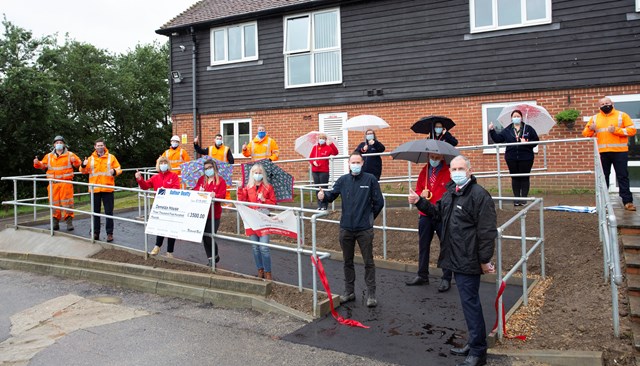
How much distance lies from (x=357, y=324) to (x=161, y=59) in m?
35.1

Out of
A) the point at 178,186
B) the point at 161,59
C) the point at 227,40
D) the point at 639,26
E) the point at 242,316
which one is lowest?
the point at 242,316

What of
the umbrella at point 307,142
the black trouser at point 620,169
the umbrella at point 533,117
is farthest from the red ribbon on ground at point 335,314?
the umbrella at point 307,142

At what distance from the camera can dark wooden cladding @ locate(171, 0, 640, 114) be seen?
39.3 feet

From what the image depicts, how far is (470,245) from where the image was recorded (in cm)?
467

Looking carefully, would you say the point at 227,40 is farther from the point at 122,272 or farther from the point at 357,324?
Result: the point at 357,324

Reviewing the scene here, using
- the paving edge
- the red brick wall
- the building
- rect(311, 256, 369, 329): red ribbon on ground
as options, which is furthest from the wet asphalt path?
the building

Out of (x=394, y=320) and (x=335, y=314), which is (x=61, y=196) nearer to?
(x=335, y=314)

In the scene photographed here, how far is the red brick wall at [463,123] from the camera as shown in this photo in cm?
1223

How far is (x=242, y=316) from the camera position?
6219 millimetres

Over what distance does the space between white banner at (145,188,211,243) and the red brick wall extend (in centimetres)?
767

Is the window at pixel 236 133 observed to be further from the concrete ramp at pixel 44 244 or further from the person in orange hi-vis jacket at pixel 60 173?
the concrete ramp at pixel 44 244

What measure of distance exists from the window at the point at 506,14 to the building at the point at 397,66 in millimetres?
25

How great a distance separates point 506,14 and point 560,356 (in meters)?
10.4

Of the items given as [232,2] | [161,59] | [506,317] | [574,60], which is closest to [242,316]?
[506,317]
